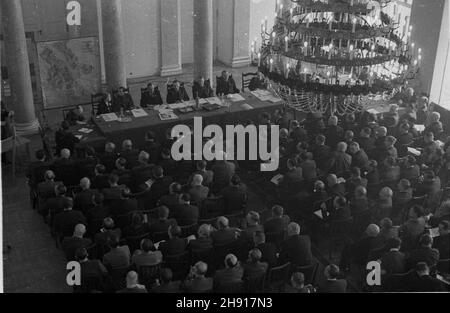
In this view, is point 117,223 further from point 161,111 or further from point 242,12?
point 242,12

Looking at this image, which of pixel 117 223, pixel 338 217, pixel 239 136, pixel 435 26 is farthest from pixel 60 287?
pixel 435 26

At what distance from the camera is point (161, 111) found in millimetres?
15727

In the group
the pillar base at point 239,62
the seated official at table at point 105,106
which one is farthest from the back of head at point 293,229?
the pillar base at point 239,62

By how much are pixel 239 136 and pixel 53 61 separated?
20.1 ft

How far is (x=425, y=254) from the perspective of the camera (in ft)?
30.7

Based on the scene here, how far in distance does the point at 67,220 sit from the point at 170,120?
5395mm

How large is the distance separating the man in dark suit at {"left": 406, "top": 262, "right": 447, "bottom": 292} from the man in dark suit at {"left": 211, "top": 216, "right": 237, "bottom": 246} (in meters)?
3.00

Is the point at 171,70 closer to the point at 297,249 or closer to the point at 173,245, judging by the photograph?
the point at 173,245

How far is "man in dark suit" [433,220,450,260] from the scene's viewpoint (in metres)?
9.91

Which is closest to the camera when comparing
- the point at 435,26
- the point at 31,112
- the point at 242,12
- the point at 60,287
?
the point at 60,287

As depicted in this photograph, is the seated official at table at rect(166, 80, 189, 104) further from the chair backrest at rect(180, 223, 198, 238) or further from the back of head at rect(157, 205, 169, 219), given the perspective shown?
the back of head at rect(157, 205, 169, 219)

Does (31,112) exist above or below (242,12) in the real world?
Result: below

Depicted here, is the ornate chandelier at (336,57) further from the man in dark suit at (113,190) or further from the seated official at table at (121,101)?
the seated official at table at (121,101)

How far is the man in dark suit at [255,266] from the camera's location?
914 cm
